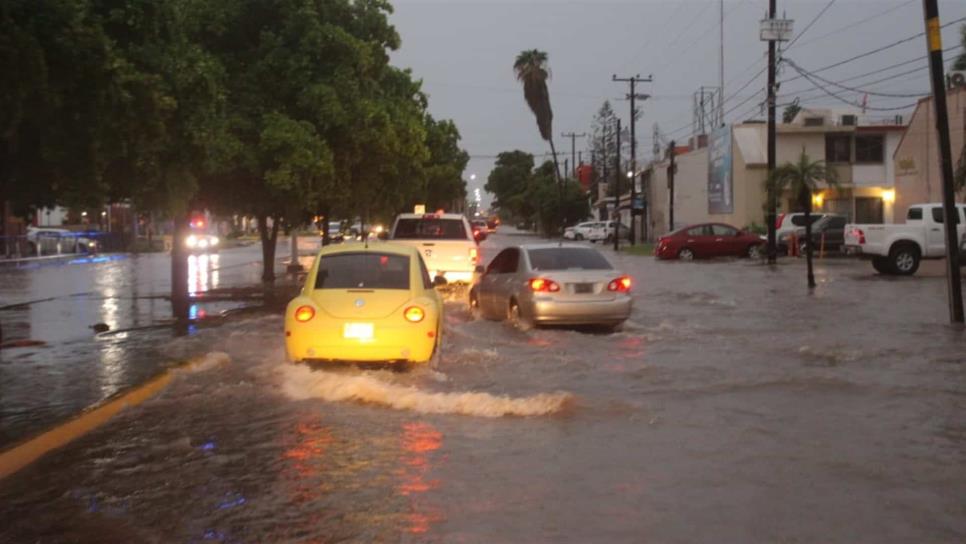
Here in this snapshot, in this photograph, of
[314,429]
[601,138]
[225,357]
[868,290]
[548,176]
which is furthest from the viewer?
[601,138]

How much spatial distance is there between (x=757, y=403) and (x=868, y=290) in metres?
14.9

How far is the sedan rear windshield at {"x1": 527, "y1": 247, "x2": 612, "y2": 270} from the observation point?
16.1m

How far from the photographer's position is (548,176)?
384 feet

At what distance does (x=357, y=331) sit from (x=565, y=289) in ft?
17.5

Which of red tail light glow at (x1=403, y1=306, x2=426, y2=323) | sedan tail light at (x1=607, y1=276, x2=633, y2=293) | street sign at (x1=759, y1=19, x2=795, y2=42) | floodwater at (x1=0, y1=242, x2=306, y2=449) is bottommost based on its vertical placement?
floodwater at (x1=0, y1=242, x2=306, y2=449)

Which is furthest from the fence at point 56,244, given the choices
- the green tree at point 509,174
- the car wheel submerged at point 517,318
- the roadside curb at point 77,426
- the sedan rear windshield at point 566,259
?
the green tree at point 509,174

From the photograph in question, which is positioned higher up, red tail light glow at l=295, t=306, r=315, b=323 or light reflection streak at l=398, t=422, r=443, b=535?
red tail light glow at l=295, t=306, r=315, b=323

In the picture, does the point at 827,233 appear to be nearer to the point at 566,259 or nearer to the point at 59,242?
the point at 566,259

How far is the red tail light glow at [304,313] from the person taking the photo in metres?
11.0

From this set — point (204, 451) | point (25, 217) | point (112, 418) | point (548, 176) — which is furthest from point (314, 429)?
point (548, 176)

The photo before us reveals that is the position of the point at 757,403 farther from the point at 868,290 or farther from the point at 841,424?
the point at 868,290

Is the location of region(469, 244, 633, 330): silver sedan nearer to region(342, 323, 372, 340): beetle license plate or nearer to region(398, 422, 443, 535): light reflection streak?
region(342, 323, 372, 340): beetle license plate

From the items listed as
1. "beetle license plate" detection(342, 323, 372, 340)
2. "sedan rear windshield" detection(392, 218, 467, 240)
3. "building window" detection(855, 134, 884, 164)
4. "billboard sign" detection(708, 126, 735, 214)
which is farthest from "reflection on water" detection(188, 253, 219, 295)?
"building window" detection(855, 134, 884, 164)

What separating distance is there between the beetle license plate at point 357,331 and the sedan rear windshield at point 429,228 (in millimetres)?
13356
